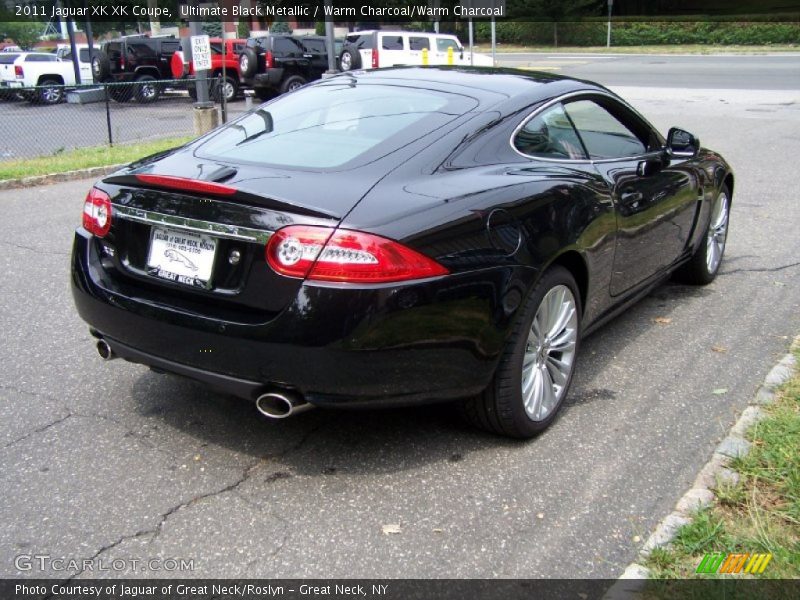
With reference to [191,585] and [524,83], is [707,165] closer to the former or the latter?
[524,83]

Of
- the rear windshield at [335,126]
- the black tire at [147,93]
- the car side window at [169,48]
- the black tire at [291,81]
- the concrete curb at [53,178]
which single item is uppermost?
the car side window at [169,48]

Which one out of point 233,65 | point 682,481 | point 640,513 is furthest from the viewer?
point 233,65

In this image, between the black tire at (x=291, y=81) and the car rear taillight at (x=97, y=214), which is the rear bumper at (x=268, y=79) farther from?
the car rear taillight at (x=97, y=214)

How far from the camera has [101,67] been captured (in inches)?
925

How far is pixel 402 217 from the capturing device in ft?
9.82

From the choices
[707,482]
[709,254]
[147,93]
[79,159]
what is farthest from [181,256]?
[147,93]

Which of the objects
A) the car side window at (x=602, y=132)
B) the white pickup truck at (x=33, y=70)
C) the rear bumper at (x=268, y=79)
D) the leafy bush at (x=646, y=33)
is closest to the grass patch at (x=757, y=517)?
the car side window at (x=602, y=132)

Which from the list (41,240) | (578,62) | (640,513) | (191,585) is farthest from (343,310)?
(578,62)

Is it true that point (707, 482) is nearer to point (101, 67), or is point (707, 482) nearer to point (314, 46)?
point (314, 46)

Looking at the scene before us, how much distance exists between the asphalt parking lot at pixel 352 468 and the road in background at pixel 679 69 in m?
20.7

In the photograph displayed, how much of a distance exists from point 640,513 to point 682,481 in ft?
1.07

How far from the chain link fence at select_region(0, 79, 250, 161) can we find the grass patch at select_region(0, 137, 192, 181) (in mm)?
522

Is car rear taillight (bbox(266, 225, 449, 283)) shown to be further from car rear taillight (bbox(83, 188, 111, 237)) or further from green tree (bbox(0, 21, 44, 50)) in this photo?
green tree (bbox(0, 21, 44, 50))

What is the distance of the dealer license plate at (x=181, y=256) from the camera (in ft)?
10.1
